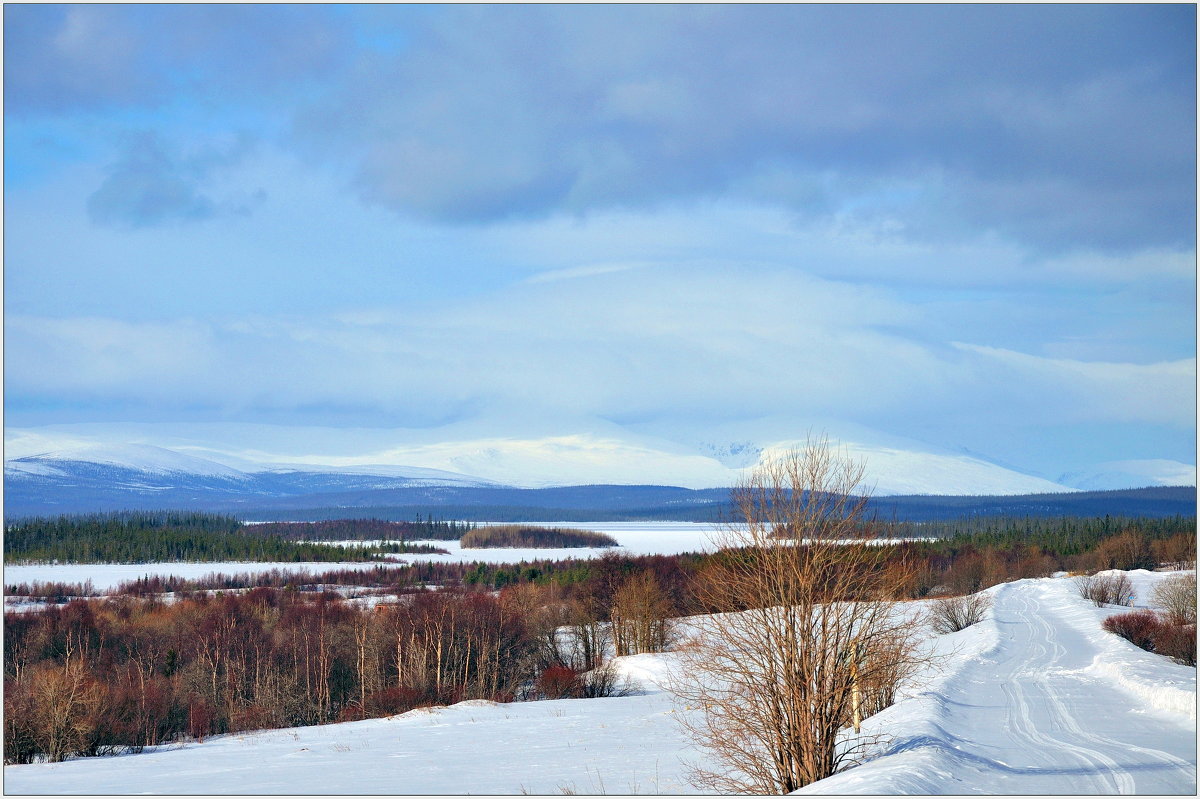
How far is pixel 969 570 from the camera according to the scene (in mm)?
112938

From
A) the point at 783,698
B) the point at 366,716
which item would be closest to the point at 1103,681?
the point at 783,698

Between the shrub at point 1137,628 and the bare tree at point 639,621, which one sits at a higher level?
the shrub at point 1137,628

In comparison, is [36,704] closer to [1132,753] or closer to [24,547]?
[1132,753]

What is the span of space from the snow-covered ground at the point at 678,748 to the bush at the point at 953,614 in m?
21.9

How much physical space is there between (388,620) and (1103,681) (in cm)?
4911

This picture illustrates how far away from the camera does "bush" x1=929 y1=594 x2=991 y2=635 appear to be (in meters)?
73.9

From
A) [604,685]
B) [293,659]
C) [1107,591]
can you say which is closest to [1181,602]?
[1107,591]

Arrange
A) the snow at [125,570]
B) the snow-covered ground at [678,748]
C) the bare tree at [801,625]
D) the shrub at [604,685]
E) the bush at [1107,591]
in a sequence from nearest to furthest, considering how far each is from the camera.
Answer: the bare tree at [801,625] → the snow-covered ground at [678,748] → the shrub at [604,685] → the bush at [1107,591] → the snow at [125,570]

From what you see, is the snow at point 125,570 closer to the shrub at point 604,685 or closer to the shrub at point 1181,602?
the shrub at point 604,685

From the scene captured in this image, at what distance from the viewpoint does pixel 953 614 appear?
244ft

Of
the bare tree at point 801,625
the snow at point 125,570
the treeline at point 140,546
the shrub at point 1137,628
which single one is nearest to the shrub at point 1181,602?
the shrub at point 1137,628

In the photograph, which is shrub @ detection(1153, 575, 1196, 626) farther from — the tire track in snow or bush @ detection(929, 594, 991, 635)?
bush @ detection(929, 594, 991, 635)

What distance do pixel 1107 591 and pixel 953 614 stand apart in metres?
24.5

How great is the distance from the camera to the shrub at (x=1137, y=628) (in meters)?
57.4
